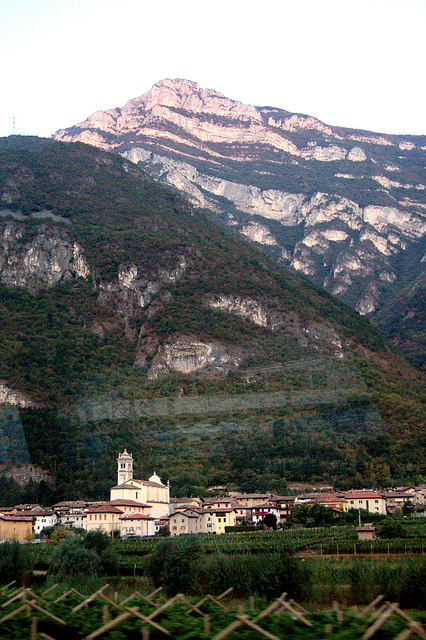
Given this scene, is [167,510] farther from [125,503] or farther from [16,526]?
[16,526]

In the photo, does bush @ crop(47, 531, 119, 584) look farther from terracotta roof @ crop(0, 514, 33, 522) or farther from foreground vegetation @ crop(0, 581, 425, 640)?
terracotta roof @ crop(0, 514, 33, 522)

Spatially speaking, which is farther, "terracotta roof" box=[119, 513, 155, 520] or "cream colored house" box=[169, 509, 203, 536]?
"cream colored house" box=[169, 509, 203, 536]

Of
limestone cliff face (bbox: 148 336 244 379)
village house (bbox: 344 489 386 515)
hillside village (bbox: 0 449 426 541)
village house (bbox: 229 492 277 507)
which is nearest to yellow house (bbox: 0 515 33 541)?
hillside village (bbox: 0 449 426 541)

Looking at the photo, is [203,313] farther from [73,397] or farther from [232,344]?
[73,397]

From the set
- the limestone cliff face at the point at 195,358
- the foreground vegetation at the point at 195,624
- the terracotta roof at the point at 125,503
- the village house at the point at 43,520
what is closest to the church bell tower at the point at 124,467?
the terracotta roof at the point at 125,503

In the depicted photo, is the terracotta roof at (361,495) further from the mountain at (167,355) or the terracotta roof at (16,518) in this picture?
the terracotta roof at (16,518)
